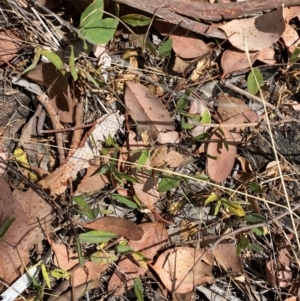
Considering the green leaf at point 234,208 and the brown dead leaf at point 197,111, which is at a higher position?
the brown dead leaf at point 197,111

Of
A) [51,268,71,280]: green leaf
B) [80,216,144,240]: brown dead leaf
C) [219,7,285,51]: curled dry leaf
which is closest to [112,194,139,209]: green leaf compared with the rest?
[80,216,144,240]: brown dead leaf

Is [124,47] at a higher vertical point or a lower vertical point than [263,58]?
higher

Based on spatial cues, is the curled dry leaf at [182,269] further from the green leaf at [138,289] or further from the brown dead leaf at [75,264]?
the brown dead leaf at [75,264]

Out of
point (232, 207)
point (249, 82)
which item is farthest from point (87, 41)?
point (232, 207)

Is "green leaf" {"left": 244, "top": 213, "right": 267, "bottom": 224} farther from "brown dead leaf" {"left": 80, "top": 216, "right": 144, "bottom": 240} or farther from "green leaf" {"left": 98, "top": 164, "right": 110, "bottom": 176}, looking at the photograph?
"green leaf" {"left": 98, "top": 164, "right": 110, "bottom": 176}

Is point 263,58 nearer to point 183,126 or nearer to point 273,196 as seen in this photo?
point 183,126

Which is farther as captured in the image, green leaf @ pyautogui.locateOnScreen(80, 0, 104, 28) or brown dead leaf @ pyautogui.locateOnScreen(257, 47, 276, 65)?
brown dead leaf @ pyautogui.locateOnScreen(257, 47, 276, 65)

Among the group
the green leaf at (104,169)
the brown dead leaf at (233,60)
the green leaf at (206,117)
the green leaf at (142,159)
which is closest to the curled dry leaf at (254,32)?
the brown dead leaf at (233,60)
